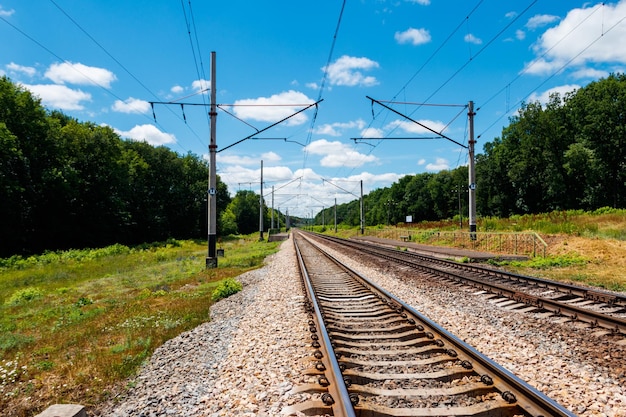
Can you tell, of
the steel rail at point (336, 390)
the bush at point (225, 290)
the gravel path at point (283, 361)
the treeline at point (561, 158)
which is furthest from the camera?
the treeline at point (561, 158)

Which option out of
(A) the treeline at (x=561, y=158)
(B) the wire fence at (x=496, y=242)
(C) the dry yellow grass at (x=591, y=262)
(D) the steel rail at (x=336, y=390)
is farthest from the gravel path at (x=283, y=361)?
(A) the treeline at (x=561, y=158)

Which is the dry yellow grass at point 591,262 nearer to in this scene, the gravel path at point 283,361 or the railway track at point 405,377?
the gravel path at point 283,361

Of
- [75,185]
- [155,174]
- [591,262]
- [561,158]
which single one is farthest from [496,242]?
[155,174]

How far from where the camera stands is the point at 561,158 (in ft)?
220

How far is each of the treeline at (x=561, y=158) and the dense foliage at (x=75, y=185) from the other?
44929 mm

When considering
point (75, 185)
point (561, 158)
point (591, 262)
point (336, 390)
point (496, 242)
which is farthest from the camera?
point (561, 158)

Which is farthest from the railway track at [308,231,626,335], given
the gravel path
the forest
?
the forest

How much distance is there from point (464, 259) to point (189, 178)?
63142mm

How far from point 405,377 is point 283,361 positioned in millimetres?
1630

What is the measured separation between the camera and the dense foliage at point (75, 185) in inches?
1384

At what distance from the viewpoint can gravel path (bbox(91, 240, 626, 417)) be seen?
432 centimetres

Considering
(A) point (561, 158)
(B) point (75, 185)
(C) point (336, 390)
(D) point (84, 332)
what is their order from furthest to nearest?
(A) point (561, 158) < (B) point (75, 185) < (D) point (84, 332) < (C) point (336, 390)

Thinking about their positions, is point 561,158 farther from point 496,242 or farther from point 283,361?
point 283,361

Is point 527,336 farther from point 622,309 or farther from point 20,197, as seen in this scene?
point 20,197
